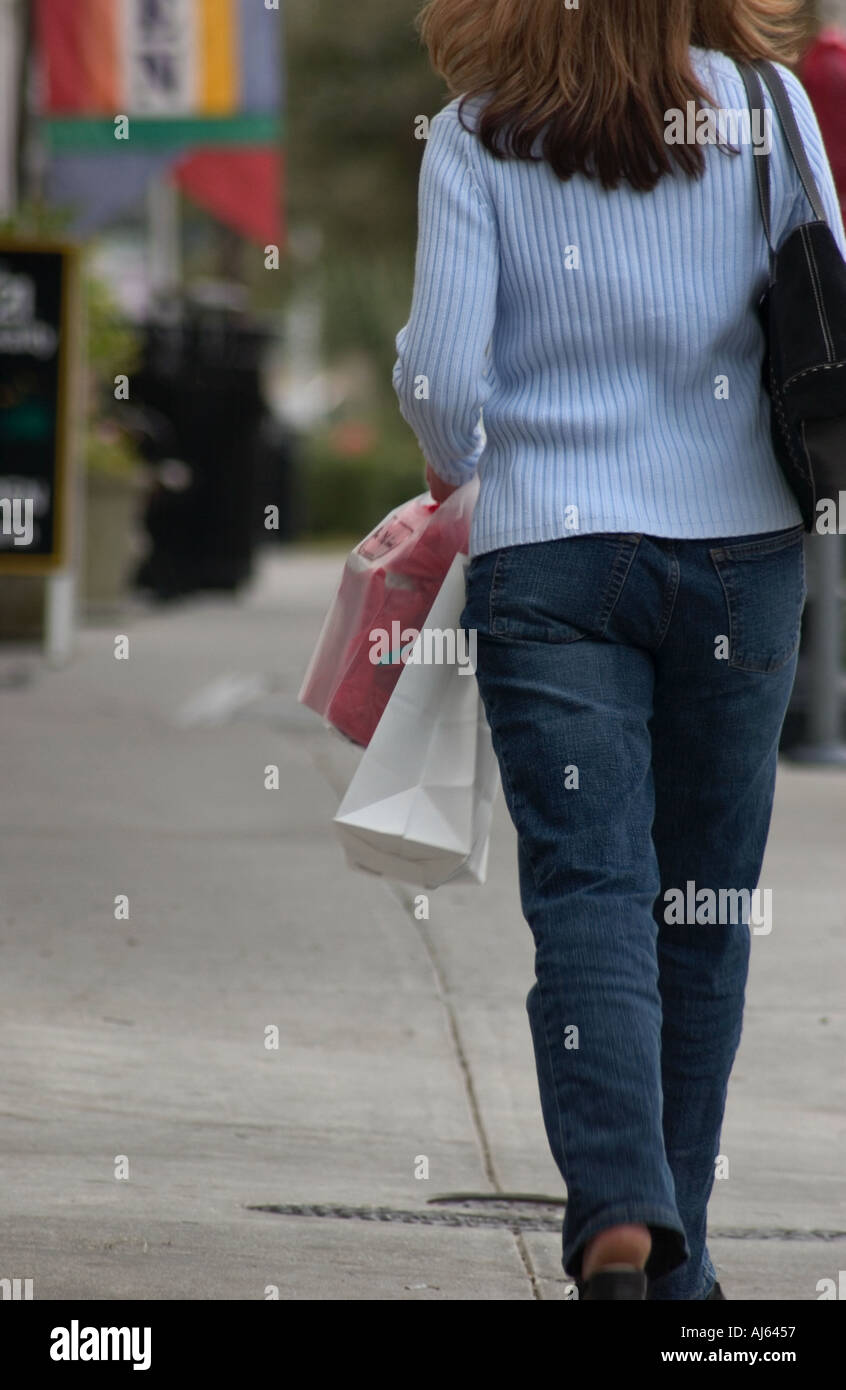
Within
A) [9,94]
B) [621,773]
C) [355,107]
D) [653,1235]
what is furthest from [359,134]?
[653,1235]

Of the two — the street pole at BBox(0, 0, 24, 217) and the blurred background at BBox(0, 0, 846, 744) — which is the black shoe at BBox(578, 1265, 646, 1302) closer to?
the blurred background at BBox(0, 0, 846, 744)

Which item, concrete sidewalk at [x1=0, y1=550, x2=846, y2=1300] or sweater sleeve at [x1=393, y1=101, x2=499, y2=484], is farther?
concrete sidewalk at [x1=0, y1=550, x2=846, y2=1300]

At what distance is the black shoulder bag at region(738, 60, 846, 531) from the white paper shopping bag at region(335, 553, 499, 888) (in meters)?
0.46

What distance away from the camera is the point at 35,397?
10.1 m

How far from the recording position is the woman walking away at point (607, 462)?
2.66 metres

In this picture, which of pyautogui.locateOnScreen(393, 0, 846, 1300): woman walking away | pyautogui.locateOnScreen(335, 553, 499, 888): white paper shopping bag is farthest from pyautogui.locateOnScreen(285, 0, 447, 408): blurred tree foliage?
pyautogui.locateOnScreen(393, 0, 846, 1300): woman walking away

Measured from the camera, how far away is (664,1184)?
8.57 ft

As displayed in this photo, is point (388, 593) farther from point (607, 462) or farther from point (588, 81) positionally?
point (588, 81)

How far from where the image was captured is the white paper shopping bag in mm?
2953

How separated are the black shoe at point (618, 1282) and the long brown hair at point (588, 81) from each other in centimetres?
126

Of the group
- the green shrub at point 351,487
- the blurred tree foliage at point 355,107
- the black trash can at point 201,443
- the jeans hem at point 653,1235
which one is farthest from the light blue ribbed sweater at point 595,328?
the blurred tree foliage at point 355,107

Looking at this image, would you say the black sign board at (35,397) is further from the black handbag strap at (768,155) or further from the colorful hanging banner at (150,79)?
the black handbag strap at (768,155)

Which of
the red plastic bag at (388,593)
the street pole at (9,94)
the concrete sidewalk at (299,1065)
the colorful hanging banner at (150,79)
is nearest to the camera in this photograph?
the red plastic bag at (388,593)

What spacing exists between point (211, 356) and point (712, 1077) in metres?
12.5
